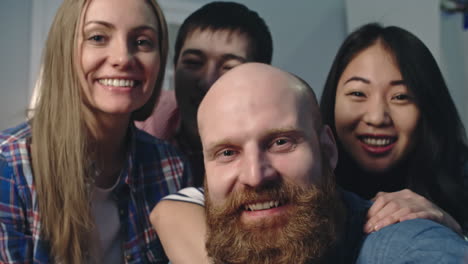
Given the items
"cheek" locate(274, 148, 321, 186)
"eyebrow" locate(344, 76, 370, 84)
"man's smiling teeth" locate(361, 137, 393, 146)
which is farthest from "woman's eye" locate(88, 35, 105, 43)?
"man's smiling teeth" locate(361, 137, 393, 146)

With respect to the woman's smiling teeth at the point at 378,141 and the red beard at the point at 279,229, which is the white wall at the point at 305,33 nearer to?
the woman's smiling teeth at the point at 378,141

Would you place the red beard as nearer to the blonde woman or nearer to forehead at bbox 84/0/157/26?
the blonde woman

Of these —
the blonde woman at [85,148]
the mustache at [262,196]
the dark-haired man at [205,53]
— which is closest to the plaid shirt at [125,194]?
the blonde woman at [85,148]

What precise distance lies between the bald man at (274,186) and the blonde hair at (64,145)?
0.42m

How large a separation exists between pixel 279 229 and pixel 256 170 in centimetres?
14

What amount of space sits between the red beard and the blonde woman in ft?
1.61

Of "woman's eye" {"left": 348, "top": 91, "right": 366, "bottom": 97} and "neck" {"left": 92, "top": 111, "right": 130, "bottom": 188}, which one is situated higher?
"woman's eye" {"left": 348, "top": 91, "right": 366, "bottom": 97}

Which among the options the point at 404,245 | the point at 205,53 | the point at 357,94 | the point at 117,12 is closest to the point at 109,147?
the point at 117,12

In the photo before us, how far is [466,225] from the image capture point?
1.42 m

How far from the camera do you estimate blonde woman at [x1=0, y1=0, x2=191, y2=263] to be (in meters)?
1.28

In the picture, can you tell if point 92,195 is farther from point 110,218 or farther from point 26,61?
point 26,61

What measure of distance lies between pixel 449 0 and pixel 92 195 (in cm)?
119

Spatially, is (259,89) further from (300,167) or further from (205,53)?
(205,53)

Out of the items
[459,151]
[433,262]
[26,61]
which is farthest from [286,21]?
[433,262]
